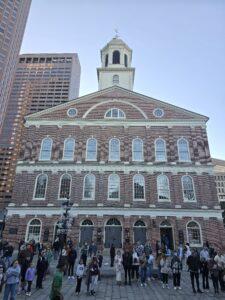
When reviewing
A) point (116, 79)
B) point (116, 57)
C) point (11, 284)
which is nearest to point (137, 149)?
point (116, 79)

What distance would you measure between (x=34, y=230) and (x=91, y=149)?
1015cm

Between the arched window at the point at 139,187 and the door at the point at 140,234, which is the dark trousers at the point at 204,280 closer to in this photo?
the door at the point at 140,234

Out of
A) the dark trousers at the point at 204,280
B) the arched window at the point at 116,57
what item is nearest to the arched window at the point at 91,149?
the arched window at the point at 116,57

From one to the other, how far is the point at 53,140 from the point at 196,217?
17229mm

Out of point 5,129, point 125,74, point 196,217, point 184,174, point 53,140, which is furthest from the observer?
point 5,129

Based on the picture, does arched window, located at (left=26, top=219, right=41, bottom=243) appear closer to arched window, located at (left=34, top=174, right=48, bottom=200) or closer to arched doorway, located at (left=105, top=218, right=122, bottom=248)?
arched window, located at (left=34, top=174, right=48, bottom=200)

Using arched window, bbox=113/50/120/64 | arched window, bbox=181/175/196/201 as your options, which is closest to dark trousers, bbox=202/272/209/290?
arched window, bbox=181/175/196/201

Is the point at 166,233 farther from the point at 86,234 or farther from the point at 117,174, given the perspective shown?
the point at 86,234

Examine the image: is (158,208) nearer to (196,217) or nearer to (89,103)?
(196,217)

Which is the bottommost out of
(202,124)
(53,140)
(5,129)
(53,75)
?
(53,140)

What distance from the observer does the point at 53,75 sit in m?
130

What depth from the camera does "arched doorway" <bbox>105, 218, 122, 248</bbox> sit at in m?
25.0

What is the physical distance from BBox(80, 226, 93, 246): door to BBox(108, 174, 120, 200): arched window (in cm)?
368

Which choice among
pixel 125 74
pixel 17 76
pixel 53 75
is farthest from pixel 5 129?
pixel 125 74
